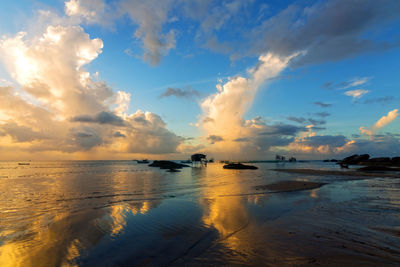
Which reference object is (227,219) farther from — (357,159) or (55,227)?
(357,159)

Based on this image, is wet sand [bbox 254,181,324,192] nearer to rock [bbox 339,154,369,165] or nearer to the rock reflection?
the rock reflection

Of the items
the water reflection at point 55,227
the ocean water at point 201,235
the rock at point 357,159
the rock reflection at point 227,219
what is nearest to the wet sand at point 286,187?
the ocean water at point 201,235

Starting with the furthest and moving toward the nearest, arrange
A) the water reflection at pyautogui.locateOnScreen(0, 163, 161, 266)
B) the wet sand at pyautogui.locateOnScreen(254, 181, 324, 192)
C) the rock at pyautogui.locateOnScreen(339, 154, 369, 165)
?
the rock at pyautogui.locateOnScreen(339, 154, 369, 165), the wet sand at pyautogui.locateOnScreen(254, 181, 324, 192), the water reflection at pyautogui.locateOnScreen(0, 163, 161, 266)

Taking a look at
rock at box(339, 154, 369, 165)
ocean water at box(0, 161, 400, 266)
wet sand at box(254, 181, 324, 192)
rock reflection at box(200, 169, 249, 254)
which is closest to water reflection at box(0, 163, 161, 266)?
ocean water at box(0, 161, 400, 266)

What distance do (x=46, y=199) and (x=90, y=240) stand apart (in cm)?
1212

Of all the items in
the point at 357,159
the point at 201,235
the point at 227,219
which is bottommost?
the point at 357,159

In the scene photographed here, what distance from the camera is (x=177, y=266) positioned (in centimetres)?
561

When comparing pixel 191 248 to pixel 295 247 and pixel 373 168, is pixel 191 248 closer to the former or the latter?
pixel 295 247

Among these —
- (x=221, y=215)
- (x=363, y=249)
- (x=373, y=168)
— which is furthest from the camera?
(x=373, y=168)

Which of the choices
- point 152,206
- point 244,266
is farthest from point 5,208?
point 244,266

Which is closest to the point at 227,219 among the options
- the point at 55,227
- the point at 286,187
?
the point at 55,227

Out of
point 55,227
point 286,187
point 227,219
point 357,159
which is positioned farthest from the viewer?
point 357,159

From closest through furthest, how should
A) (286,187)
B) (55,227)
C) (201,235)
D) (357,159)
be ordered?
(201,235), (55,227), (286,187), (357,159)

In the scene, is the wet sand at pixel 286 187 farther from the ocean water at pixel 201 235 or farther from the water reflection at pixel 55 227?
the water reflection at pixel 55 227
